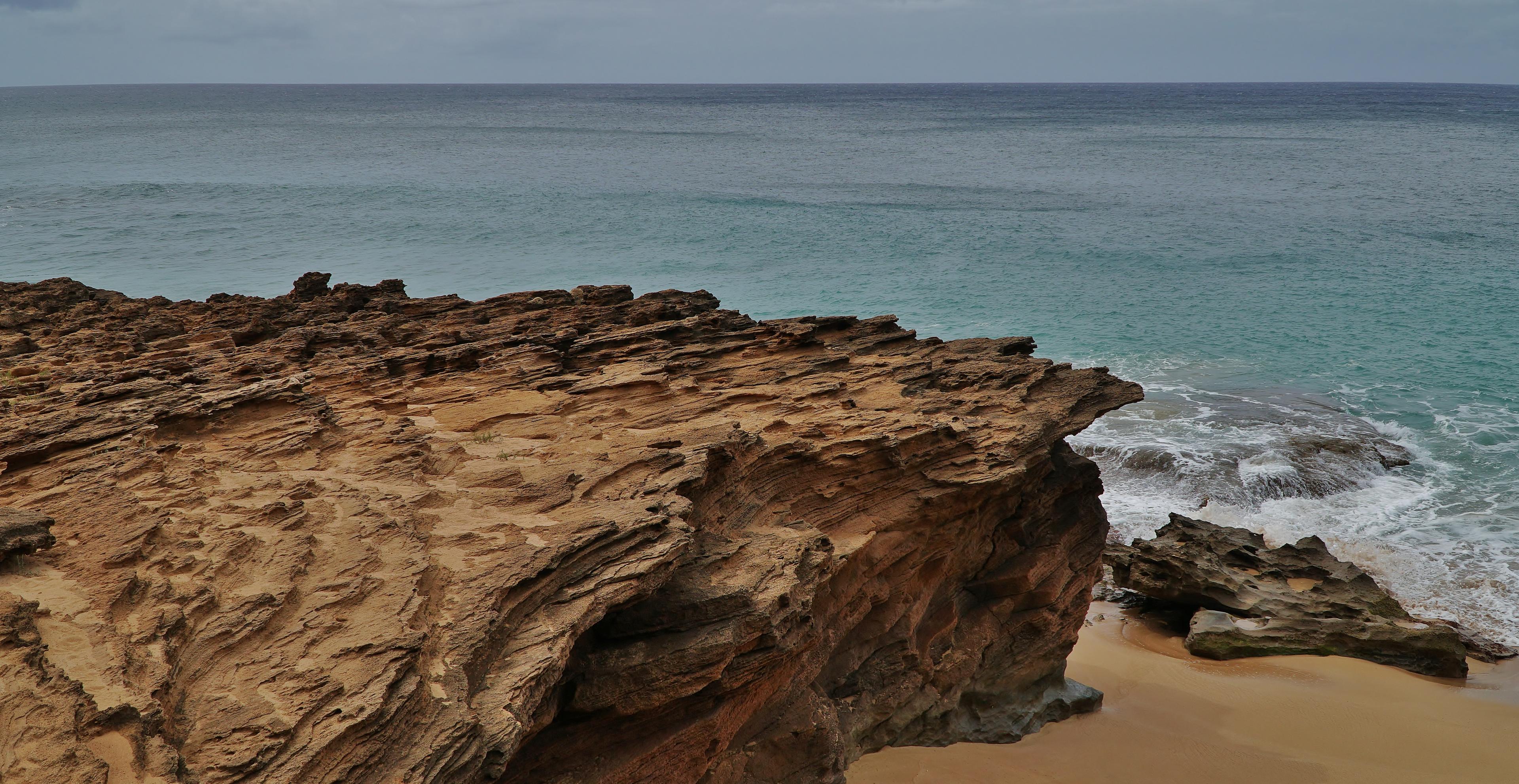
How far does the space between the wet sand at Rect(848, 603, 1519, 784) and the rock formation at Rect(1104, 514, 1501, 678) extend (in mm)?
285

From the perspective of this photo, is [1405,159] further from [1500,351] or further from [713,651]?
[713,651]

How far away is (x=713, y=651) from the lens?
8367 mm

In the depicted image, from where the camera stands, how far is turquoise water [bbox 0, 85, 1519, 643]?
81.0 feet

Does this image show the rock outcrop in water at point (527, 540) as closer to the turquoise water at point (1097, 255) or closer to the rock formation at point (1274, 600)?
the rock formation at point (1274, 600)

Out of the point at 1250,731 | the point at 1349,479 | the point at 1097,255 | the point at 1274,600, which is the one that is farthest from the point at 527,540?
the point at 1097,255

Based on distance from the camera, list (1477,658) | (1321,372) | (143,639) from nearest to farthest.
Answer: (143,639) → (1477,658) → (1321,372)

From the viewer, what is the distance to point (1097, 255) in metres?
49.3

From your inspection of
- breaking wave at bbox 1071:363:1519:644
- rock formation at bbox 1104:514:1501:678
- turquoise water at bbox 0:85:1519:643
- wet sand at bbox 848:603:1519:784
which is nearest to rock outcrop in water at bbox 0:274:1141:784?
wet sand at bbox 848:603:1519:784

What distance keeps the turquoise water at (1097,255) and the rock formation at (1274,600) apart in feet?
7.74

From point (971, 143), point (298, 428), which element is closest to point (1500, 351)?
point (298, 428)

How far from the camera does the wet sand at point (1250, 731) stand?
1336 centimetres

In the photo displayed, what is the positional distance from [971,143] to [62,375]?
327ft

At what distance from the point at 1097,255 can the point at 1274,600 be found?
33904mm

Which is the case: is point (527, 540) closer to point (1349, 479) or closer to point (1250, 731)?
point (1250, 731)
